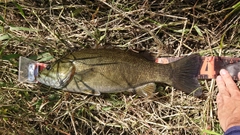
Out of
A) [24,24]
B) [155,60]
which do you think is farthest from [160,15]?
[24,24]

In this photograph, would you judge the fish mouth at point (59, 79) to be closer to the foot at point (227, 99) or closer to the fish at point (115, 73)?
the fish at point (115, 73)

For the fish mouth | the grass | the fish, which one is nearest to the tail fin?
the fish

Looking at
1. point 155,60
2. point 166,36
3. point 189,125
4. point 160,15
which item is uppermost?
point 160,15

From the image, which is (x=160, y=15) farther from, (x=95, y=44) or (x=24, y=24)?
(x=24, y=24)

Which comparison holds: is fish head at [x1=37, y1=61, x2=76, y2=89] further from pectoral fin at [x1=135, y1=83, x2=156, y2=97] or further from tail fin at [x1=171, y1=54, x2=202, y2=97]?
tail fin at [x1=171, y1=54, x2=202, y2=97]

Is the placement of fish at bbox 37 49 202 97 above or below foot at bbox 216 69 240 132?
above

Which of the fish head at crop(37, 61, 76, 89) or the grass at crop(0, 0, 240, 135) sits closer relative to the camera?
the fish head at crop(37, 61, 76, 89)

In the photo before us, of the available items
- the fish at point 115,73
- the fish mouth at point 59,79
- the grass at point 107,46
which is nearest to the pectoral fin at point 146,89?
the fish at point 115,73
